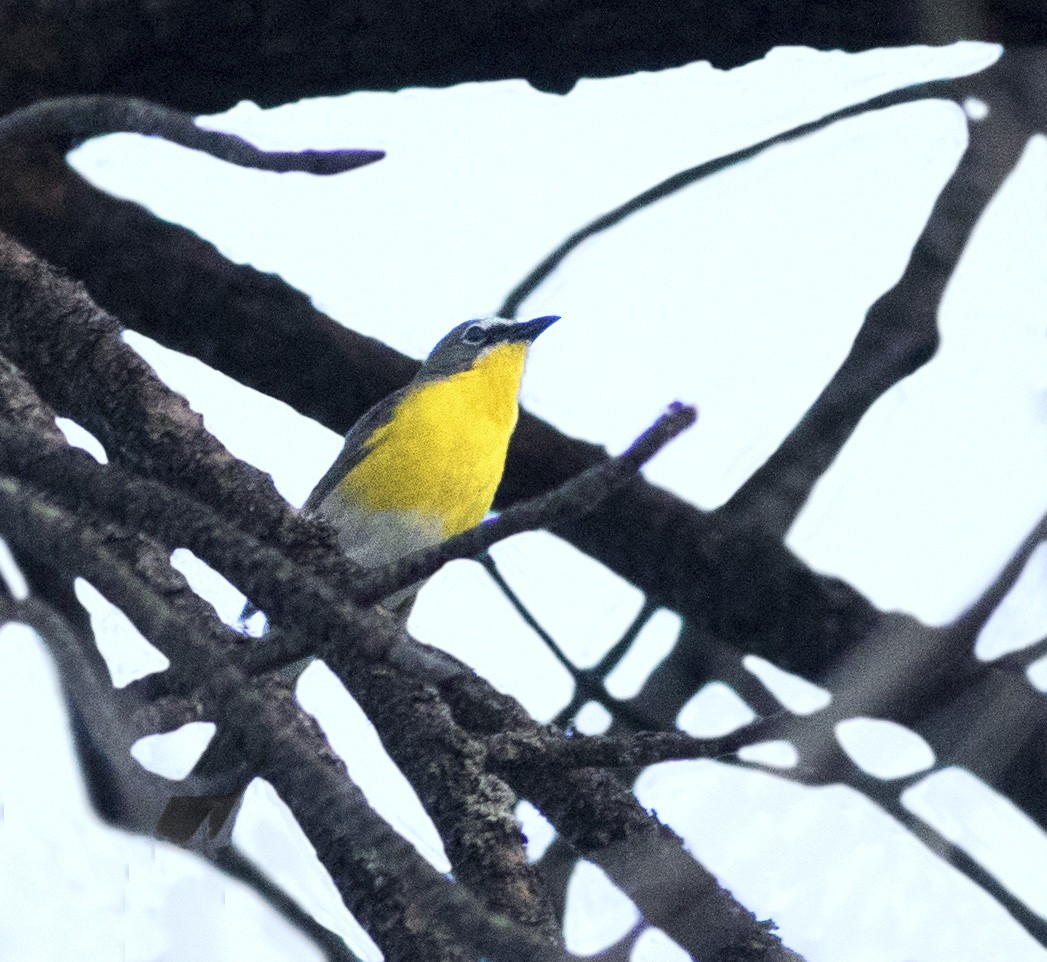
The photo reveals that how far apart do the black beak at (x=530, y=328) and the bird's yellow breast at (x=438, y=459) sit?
0.31 meters

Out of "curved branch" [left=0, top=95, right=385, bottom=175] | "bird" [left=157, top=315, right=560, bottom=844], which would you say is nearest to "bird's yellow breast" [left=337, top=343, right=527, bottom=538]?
"bird" [left=157, top=315, right=560, bottom=844]

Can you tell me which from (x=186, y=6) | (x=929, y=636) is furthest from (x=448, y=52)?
(x=929, y=636)

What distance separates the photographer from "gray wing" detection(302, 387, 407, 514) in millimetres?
5098

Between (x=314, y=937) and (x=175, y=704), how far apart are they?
0.64m

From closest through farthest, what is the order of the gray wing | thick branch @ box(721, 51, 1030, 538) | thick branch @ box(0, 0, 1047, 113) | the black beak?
thick branch @ box(0, 0, 1047, 113) < thick branch @ box(721, 51, 1030, 538) < the gray wing < the black beak

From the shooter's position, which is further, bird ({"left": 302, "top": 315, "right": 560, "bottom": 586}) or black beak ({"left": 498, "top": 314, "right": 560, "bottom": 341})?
black beak ({"left": 498, "top": 314, "right": 560, "bottom": 341})

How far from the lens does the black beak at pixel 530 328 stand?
5.56m

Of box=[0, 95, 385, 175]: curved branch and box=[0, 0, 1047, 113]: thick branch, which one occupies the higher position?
box=[0, 0, 1047, 113]: thick branch

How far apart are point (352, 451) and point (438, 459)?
0.32 meters

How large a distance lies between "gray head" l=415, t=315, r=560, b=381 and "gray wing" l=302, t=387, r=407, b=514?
36 cm

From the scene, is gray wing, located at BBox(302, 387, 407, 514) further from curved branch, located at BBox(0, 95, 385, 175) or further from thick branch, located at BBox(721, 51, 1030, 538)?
curved branch, located at BBox(0, 95, 385, 175)

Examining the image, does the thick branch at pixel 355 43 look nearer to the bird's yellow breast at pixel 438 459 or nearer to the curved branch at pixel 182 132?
the bird's yellow breast at pixel 438 459

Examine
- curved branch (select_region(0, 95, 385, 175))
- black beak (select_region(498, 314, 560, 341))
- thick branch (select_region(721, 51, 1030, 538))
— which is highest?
black beak (select_region(498, 314, 560, 341))

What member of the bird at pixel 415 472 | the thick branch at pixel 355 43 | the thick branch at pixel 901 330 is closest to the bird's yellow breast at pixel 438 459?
the bird at pixel 415 472
